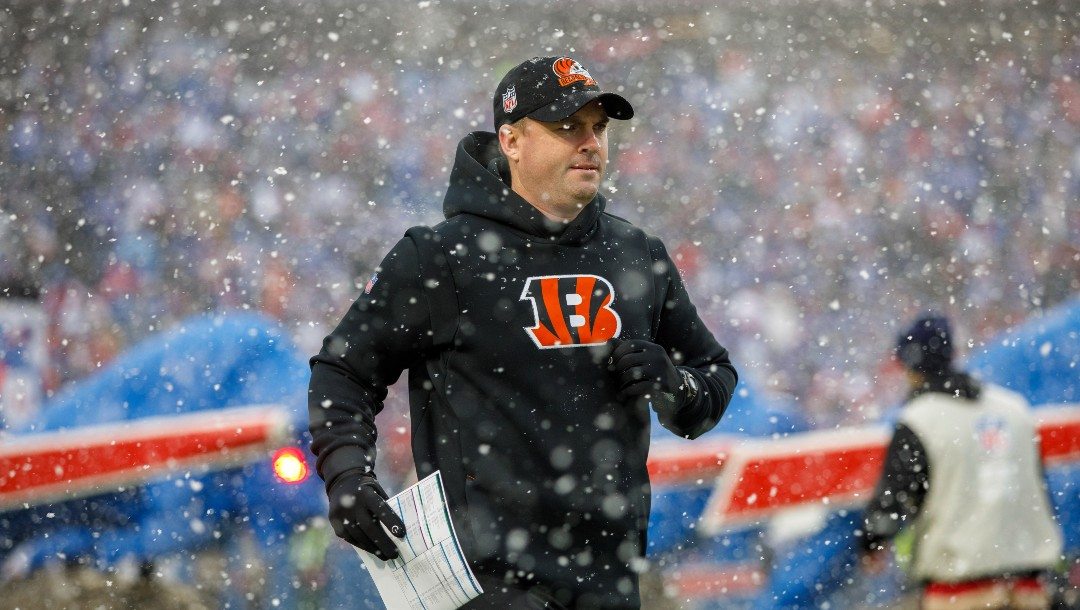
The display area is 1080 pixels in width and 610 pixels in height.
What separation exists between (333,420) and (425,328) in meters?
0.25

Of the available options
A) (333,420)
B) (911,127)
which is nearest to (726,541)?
(333,420)

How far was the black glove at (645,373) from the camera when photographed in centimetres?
222

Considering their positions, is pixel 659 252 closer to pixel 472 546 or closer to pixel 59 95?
pixel 472 546

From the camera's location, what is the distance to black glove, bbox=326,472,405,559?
2082 millimetres

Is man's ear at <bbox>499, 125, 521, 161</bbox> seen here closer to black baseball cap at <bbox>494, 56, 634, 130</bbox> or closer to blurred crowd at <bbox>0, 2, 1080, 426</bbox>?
black baseball cap at <bbox>494, 56, 634, 130</bbox>

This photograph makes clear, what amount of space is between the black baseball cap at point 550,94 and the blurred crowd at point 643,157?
6.28m

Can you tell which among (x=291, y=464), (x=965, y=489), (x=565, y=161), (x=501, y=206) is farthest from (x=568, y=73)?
(x=291, y=464)

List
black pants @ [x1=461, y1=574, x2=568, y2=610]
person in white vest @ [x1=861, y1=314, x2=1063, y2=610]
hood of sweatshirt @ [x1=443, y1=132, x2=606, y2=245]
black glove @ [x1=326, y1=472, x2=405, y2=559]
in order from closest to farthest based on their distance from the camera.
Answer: black glove @ [x1=326, y1=472, x2=405, y2=559] < black pants @ [x1=461, y1=574, x2=568, y2=610] < hood of sweatshirt @ [x1=443, y1=132, x2=606, y2=245] < person in white vest @ [x1=861, y1=314, x2=1063, y2=610]

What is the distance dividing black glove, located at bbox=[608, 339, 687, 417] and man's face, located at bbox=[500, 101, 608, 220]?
32cm

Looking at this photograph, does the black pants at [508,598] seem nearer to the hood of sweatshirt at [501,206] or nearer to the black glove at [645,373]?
the black glove at [645,373]

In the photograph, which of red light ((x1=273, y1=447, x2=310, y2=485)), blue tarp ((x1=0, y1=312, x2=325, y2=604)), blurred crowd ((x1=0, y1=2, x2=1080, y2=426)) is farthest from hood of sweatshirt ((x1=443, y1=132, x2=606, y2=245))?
blurred crowd ((x1=0, y1=2, x2=1080, y2=426))

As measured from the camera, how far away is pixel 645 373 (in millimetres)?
2223

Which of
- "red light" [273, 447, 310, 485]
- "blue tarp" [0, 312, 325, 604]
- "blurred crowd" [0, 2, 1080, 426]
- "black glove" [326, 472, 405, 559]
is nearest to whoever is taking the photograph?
"black glove" [326, 472, 405, 559]

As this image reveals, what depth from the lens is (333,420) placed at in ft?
7.45
